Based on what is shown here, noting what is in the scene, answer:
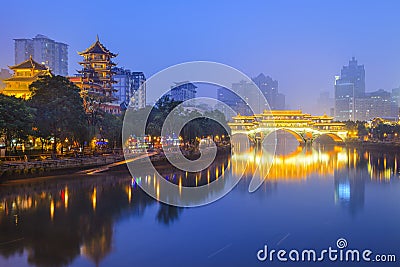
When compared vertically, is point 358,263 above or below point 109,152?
below

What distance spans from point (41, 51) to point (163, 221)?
107m

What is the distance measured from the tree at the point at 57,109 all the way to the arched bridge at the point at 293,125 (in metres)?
48.5

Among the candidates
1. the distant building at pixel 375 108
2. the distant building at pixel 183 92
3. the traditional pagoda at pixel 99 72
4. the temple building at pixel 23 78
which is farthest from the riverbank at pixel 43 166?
the distant building at pixel 375 108

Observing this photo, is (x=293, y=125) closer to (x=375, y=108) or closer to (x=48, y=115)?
(x=48, y=115)

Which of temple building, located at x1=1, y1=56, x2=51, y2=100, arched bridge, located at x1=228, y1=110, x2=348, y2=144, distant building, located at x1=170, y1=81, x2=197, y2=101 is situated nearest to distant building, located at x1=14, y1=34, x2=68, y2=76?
distant building, located at x1=170, y1=81, x2=197, y2=101

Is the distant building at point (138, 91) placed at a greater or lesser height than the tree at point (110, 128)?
greater

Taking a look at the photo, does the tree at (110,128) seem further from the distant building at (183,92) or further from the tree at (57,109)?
the distant building at (183,92)

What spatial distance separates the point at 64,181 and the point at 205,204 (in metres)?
7.89

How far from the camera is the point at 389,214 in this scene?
54.9 ft

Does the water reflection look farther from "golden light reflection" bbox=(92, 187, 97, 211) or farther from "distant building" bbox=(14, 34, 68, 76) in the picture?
"distant building" bbox=(14, 34, 68, 76)

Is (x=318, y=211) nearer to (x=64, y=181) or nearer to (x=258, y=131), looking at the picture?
(x=64, y=181)

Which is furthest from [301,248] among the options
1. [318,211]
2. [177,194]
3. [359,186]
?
[359,186]

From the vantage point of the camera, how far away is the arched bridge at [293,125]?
243ft

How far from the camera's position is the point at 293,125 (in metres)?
73.9
